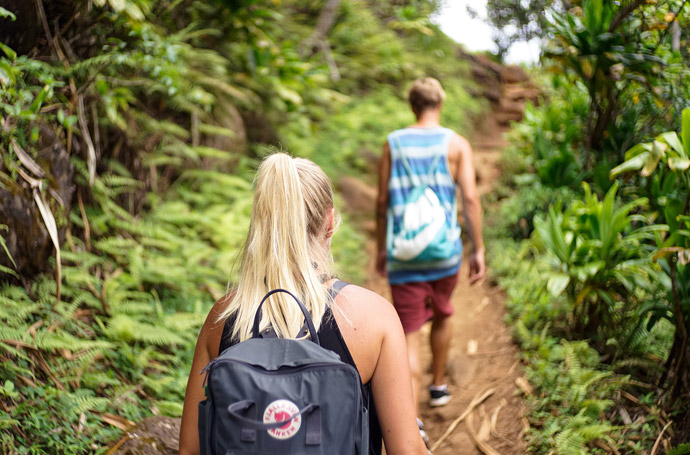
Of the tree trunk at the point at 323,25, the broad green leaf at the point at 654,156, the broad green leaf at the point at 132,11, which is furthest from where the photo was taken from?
the tree trunk at the point at 323,25

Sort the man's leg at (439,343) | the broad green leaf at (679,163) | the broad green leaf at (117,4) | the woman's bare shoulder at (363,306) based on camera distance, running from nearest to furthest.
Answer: the woman's bare shoulder at (363,306), the broad green leaf at (679,163), the man's leg at (439,343), the broad green leaf at (117,4)

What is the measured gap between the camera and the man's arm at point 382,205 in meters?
3.70

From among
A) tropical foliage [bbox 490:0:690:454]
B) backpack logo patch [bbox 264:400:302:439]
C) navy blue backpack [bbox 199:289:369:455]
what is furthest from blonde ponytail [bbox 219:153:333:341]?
tropical foliage [bbox 490:0:690:454]

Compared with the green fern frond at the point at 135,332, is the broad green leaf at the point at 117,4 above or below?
above

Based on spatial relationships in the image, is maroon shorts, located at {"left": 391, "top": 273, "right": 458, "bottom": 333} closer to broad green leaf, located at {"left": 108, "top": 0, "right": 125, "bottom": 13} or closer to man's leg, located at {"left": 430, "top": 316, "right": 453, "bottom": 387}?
man's leg, located at {"left": 430, "top": 316, "right": 453, "bottom": 387}

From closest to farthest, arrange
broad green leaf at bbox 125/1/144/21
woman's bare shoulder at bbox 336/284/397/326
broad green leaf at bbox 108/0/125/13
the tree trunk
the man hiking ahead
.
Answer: woman's bare shoulder at bbox 336/284/397/326
the man hiking ahead
broad green leaf at bbox 108/0/125/13
broad green leaf at bbox 125/1/144/21
the tree trunk

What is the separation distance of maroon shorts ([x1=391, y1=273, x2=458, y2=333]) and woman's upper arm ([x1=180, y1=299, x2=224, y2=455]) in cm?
195

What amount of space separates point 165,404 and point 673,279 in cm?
306

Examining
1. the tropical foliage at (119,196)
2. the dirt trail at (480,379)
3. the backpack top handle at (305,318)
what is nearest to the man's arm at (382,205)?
the dirt trail at (480,379)

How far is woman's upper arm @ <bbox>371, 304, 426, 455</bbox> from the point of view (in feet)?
5.48

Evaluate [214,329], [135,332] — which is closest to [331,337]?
[214,329]

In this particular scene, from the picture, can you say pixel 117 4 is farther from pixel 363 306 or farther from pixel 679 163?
pixel 679 163

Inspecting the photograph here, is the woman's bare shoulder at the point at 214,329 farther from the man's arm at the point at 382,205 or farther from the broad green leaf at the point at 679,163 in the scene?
the broad green leaf at the point at 679,163

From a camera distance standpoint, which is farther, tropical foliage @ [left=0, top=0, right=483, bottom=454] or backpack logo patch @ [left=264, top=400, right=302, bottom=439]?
tropical foliage @ [left=0, top=0, right=483, bottom=454]
